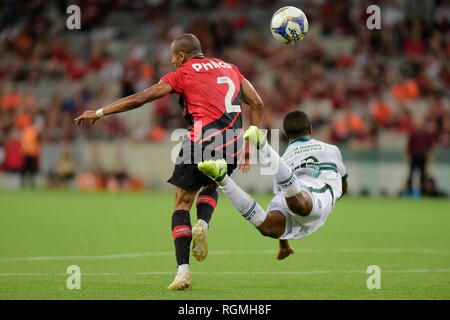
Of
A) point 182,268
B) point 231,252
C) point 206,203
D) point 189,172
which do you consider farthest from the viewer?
point 231,252

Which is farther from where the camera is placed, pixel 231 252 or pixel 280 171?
pixel 231 252

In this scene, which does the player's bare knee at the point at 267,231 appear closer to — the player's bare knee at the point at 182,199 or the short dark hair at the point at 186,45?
the player's bare knee at the point at 182,199

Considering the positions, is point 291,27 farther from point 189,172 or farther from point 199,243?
point 199,243

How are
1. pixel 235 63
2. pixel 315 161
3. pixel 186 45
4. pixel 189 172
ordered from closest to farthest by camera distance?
1. pixel 189 172
2. pixel 186 45
3. pixel 315 161
4. pixel 235 63

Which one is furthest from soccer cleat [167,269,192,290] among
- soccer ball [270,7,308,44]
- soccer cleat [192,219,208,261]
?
soccer ball [270,7,308,44]

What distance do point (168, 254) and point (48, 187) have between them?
15.4m

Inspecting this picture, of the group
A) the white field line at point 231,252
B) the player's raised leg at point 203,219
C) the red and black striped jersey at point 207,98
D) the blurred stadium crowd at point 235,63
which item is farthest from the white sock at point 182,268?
the blurred stadium crowd at point 235,63

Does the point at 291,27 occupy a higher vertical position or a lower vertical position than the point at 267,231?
higher

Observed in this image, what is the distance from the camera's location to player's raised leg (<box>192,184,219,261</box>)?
6469 mm

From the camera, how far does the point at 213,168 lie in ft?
20.8

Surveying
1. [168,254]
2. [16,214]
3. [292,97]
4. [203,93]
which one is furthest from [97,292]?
[292,97]

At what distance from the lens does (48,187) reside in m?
23.9

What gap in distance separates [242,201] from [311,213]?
72cm

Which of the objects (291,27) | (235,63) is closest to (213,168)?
(291,27)
